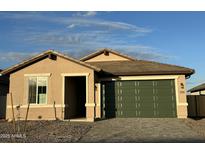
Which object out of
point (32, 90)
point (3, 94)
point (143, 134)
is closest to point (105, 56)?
point (32, 90)

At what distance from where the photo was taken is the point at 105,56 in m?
23.1

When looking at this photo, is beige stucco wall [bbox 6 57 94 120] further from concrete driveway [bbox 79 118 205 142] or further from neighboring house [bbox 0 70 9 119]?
neighboring house [bbox 0 70 9 119]

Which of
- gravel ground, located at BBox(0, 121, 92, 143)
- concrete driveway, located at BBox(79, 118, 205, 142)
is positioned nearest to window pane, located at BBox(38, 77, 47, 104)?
gravel ground, located at BBox(0, 121, 92, 143)

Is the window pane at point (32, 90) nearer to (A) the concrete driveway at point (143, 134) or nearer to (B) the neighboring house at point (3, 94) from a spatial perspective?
(B) the neighboring house at point (3, 94)

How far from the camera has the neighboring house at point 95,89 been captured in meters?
15.9

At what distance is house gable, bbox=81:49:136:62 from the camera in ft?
74.7

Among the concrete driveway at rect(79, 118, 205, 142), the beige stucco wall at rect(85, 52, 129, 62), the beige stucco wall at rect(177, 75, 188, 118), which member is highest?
the beige stucco wall at rect(85, 52, 129, 62)

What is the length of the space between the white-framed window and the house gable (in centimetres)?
716

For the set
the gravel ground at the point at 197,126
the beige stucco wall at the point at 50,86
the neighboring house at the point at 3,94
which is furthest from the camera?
the neighboring house at the point at 3,94

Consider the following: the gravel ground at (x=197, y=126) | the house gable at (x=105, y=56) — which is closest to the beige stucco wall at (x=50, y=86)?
the gravel ground at (x=197, y=126)

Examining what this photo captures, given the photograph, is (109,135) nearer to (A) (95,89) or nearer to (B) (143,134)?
(B) (143,134)

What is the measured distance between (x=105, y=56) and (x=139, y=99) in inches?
289
